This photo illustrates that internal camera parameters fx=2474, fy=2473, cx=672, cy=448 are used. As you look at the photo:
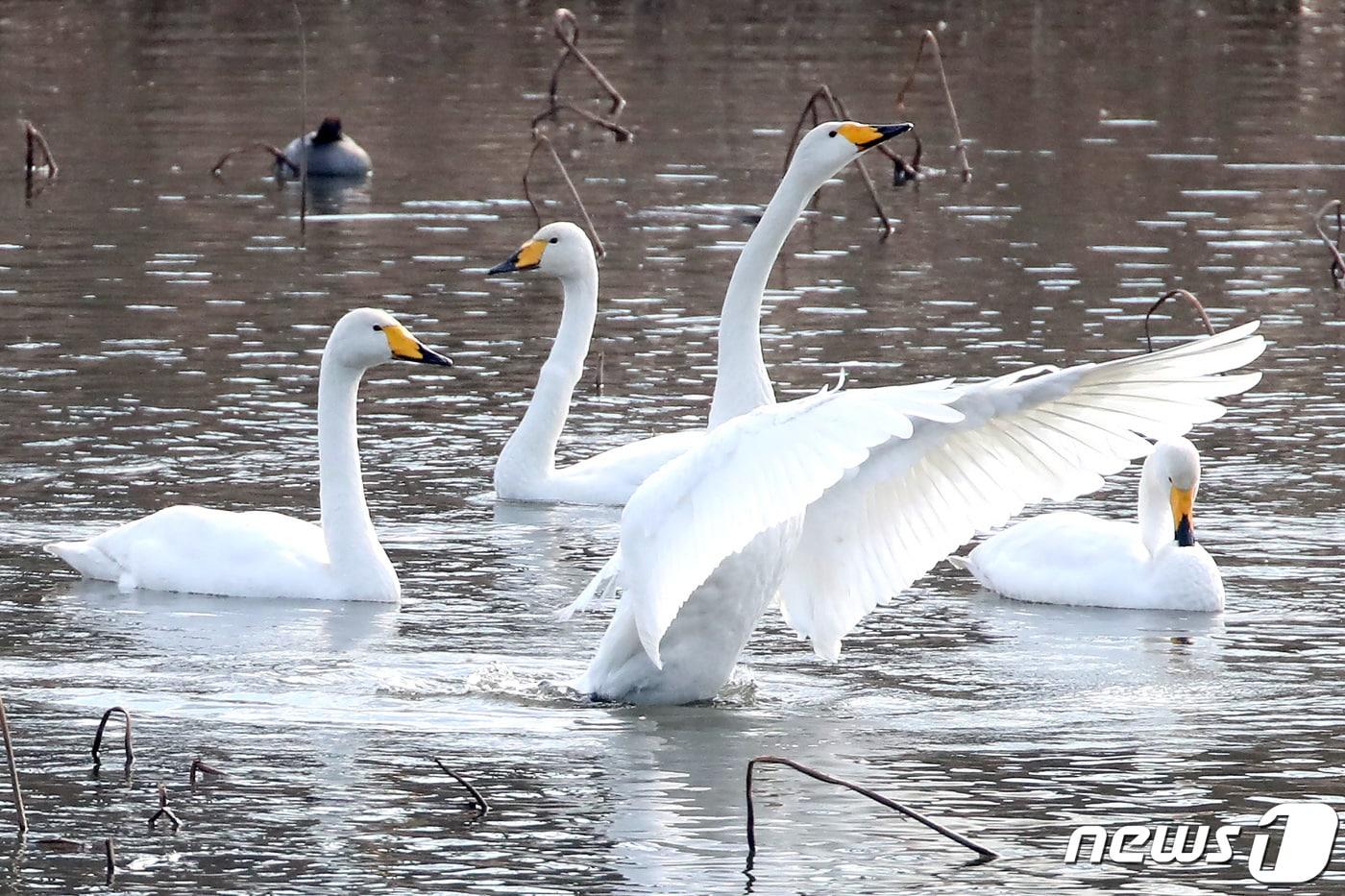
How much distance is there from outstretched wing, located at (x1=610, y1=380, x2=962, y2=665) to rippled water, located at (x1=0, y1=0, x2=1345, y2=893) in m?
0.71

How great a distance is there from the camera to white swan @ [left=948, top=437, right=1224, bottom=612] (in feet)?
34.3

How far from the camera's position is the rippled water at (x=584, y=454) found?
24.2ft

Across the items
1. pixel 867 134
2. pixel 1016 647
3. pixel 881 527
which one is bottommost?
pixel 1016 647

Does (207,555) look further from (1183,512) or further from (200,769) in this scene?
(1183,512)

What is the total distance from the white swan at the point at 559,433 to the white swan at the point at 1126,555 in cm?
171

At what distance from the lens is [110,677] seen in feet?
29.6

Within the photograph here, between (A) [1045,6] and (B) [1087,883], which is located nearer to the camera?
(B) [1087,883]

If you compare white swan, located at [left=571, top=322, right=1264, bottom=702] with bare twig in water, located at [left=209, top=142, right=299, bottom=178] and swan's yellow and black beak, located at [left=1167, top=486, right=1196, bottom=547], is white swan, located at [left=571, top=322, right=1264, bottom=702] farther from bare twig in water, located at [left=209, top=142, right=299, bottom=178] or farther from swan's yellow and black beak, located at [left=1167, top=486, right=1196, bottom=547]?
bare twig in water, located at [left=209, top=142, right=299, bottom=178]

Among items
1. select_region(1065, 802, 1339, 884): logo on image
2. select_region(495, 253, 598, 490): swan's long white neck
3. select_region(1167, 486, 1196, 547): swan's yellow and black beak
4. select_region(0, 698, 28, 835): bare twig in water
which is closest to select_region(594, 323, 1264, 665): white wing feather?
select_region(1065, 802, 1339, 884): logo on image

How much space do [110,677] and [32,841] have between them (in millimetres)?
1967

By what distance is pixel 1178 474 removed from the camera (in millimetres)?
10695

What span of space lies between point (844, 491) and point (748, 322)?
4.03 ft

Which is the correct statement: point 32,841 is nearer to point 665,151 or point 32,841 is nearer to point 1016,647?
point 1016,647

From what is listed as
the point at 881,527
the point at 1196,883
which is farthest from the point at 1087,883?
the point at 881,527
